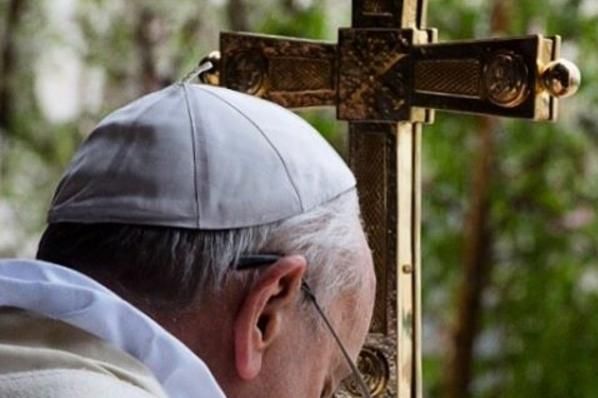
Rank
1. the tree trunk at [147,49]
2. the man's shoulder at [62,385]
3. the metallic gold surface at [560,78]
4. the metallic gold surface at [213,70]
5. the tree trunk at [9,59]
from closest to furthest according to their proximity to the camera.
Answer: the man's shoulder at [62,385]
the metallic gold surface at [560,78]
the metallic gold surface at [213,70]
the tree trunk at [147,49]
the tree trunk at [9,59]

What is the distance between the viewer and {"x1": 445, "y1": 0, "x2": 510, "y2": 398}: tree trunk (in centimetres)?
274

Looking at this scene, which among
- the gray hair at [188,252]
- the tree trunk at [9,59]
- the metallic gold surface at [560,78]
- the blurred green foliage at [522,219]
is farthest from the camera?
the tree trunk at [9,59]

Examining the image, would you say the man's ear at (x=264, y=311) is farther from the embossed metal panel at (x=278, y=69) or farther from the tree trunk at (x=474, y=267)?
the tree trunk at (x=474, y=267)

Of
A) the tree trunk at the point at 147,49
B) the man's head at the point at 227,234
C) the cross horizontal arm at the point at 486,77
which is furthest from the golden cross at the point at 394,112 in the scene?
the tree trunk at the point at 147,49

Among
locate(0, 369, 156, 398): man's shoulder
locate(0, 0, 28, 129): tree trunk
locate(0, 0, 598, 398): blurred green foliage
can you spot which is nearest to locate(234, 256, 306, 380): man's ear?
locate(0, 369, 156, 398): man's shoulder

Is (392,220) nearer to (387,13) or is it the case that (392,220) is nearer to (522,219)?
(387,13)

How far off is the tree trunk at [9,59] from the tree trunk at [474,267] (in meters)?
1.35

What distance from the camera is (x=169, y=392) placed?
0.94m

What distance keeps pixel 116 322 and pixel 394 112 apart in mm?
460

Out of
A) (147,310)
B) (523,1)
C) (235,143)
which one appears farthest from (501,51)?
(523,1)

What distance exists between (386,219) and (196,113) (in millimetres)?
297

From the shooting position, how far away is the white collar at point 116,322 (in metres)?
0.92

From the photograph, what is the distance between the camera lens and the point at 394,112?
51.3 inches

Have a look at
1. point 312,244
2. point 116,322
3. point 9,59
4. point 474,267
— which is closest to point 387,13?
point 312,244
